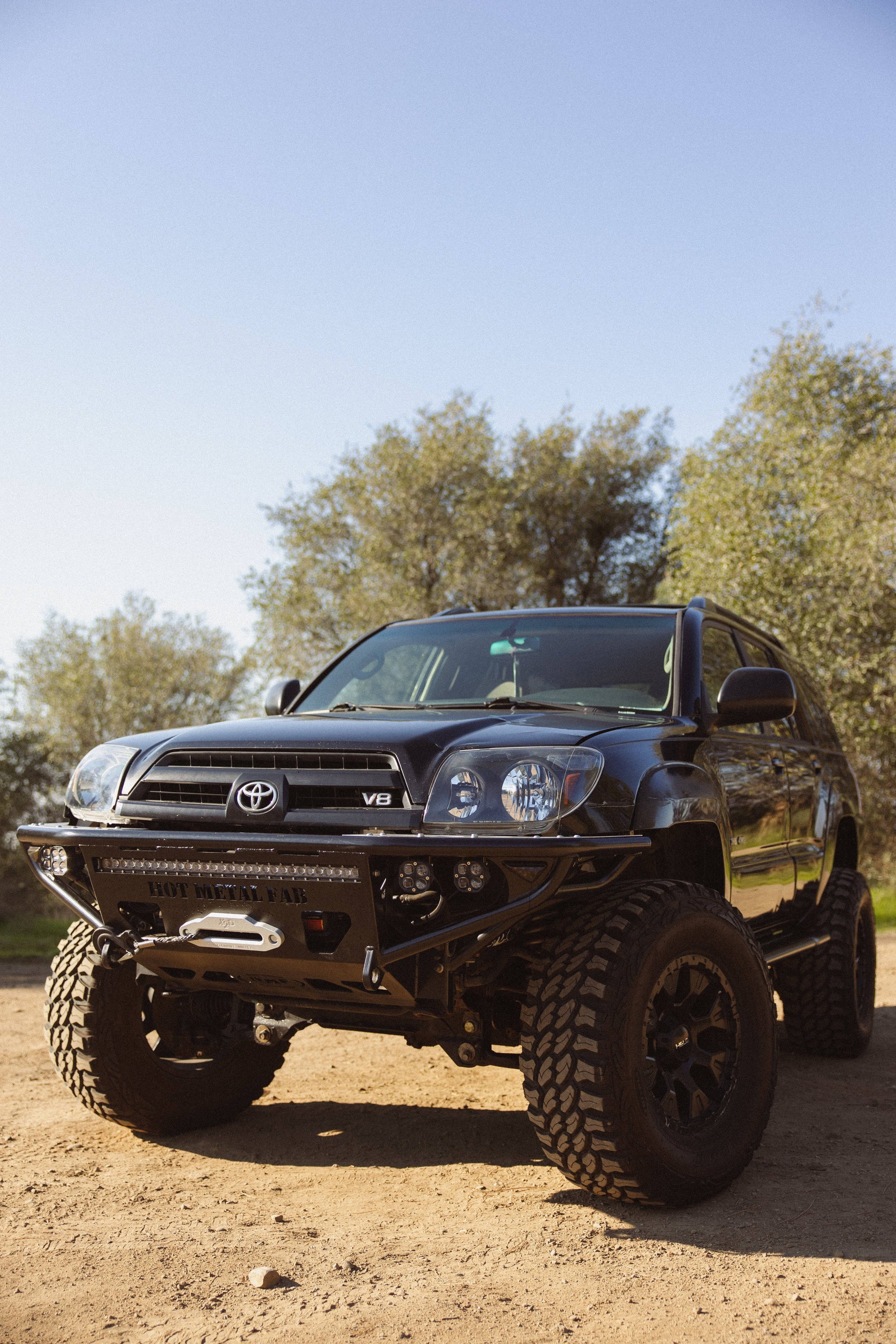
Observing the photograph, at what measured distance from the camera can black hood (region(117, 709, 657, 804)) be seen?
339 cm

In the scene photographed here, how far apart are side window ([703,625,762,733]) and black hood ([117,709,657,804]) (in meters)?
0.66

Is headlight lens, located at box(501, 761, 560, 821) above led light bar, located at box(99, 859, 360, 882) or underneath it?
above

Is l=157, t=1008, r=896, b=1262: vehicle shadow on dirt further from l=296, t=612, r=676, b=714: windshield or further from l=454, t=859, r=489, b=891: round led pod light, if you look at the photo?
l=296, t=612, r=676, b=714: windshield

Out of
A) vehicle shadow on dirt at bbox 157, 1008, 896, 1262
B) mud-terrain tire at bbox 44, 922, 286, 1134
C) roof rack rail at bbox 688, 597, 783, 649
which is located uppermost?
roof rack rail at bbox 688, 597, 783, 649

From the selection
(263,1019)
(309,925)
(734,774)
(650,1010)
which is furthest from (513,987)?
(734,774)

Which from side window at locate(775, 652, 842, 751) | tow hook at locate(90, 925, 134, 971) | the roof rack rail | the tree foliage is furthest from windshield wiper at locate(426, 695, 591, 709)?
the tree foliage

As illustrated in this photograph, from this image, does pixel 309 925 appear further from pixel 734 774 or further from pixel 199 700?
pixel 199 700

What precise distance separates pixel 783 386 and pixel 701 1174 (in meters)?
23.2

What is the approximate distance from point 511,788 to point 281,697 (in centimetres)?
223

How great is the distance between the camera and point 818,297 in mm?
24516

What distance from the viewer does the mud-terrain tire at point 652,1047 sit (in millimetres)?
3252

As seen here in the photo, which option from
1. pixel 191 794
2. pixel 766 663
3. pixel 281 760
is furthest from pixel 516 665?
pixel 766 663

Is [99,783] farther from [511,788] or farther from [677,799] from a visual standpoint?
[677,799]

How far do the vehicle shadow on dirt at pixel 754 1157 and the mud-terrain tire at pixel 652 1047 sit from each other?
14 centimetres
